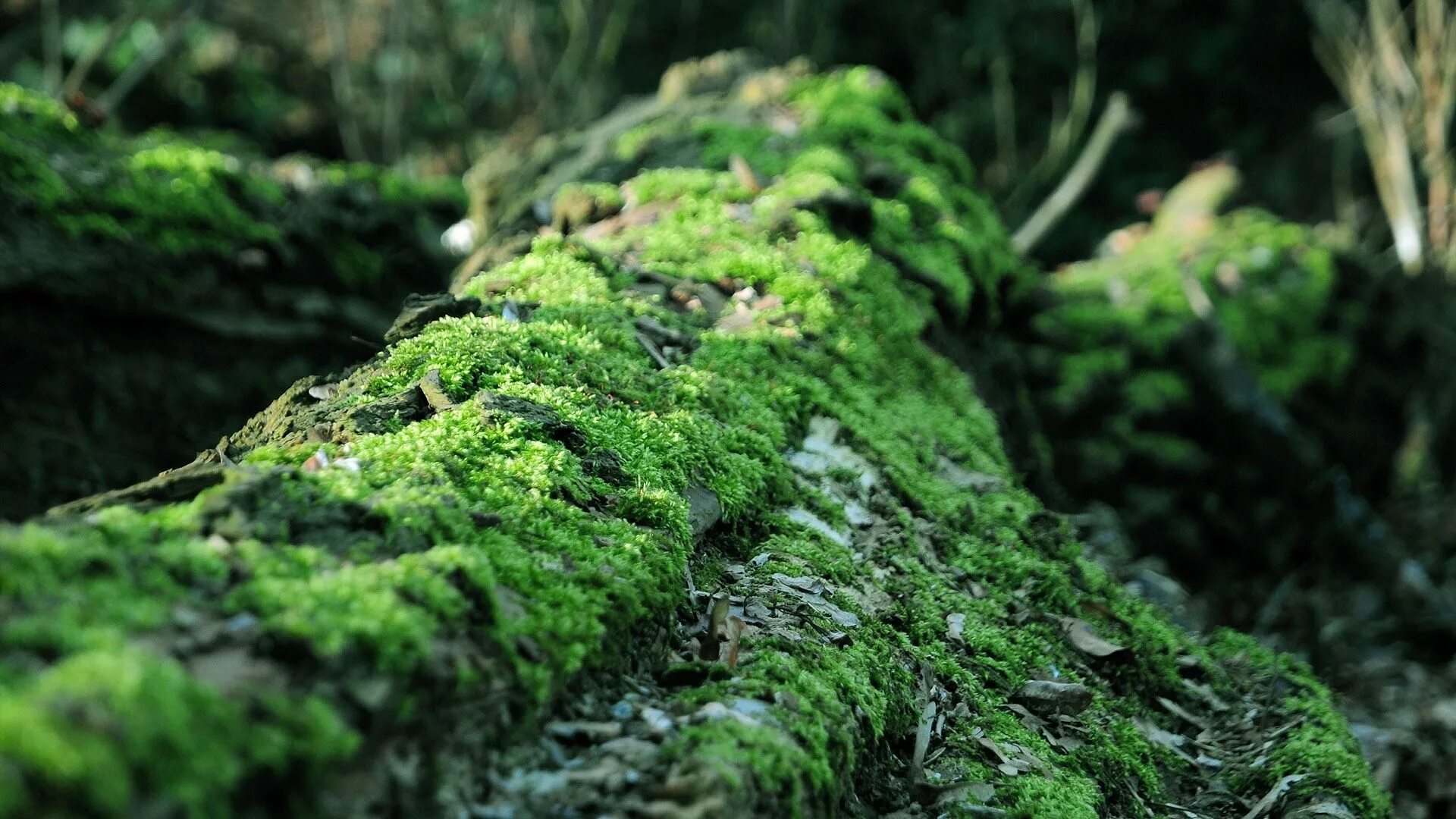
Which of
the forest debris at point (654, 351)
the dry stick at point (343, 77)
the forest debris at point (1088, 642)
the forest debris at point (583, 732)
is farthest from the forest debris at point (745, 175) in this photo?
the dry stick at point (343, 77)

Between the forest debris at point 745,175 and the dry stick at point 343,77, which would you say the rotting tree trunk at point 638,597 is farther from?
the dry stick at point 343,77

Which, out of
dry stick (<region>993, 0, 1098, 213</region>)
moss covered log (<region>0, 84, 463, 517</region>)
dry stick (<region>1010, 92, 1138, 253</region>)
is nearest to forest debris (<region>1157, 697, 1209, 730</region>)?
moss covered log (<region>0, 84, 463, 517</region>)

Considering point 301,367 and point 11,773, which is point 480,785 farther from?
point 301,367

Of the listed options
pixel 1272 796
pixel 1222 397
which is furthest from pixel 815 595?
pixel 1222 397

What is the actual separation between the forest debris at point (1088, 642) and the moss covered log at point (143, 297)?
3704 mm

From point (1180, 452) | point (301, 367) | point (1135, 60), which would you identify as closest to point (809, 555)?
point (301, 367)

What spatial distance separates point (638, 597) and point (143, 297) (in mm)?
3410

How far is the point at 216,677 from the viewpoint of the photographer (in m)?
1.36

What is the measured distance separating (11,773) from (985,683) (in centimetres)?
206

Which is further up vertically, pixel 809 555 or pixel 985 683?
pixel 809 555

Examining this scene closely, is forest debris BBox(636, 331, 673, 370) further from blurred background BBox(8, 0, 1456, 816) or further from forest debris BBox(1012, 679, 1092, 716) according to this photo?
forest debris BBox(1012, 679, 1092, 716)

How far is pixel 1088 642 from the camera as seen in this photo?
2945mm

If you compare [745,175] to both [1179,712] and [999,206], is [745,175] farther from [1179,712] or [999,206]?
[999,206]

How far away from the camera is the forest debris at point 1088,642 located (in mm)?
2922
